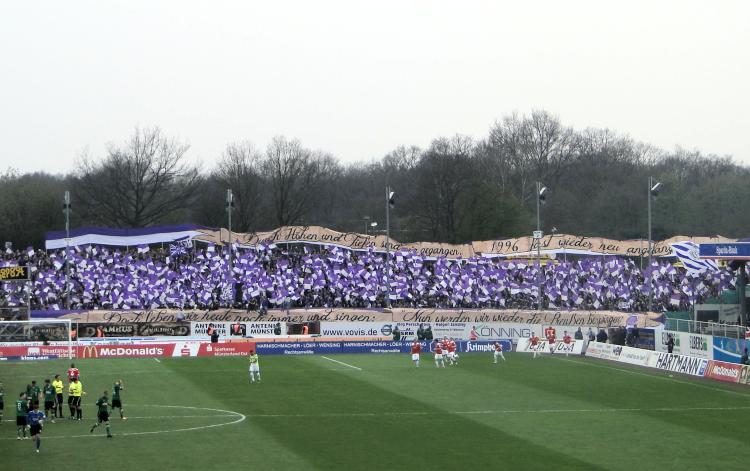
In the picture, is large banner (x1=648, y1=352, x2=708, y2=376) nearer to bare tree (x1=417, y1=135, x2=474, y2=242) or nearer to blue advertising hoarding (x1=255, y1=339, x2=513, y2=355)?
blue advertising hoarding (x1=255, y1=339, x2=513, y2=355)

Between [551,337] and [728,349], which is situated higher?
[551,337]

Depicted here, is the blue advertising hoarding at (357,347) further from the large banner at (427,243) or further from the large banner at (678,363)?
the large banner at (427,243)

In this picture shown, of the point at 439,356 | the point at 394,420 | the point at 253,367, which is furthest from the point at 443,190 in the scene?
the point at 394,420

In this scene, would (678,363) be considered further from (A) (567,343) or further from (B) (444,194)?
(B) (444,194)

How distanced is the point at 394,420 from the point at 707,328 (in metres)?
26.8

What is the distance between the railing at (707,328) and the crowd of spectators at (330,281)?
13218 millimetres

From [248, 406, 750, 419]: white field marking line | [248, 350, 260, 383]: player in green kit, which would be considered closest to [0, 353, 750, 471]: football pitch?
[248, 406, 750, 419]: white field marking line

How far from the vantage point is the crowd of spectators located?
74312 mm

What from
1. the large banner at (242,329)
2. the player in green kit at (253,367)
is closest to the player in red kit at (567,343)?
the large banner at (242,329)

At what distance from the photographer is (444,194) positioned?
353ft

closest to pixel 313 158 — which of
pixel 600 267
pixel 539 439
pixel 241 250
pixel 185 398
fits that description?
pixel 241 250

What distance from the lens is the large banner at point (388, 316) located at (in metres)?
70.6

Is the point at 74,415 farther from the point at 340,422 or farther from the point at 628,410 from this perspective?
the point at 628,410

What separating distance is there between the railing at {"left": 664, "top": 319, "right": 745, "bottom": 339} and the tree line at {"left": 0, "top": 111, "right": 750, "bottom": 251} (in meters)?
44.3
